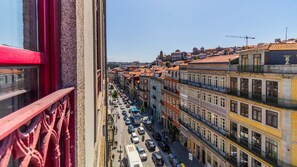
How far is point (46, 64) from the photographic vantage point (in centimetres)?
192

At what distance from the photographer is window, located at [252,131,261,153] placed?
1772 centimetres

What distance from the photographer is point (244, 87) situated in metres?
19.7

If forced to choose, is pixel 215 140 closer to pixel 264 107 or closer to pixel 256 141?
pixel 256 141

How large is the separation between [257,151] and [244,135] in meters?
2.11

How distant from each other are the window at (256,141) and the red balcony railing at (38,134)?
1839 centimetres

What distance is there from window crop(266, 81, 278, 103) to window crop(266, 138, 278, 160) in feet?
9.54

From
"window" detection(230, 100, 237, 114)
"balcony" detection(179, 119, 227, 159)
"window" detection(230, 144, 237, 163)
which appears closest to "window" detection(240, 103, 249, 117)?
"window" detection(230, 100, 237, 114)

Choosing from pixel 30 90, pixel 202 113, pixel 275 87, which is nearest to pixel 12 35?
pixel 30 90

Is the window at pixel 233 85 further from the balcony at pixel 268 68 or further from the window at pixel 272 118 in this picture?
the window at pixel 272 118

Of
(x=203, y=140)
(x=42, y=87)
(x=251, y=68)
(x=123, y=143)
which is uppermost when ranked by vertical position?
(x=251, y=68)

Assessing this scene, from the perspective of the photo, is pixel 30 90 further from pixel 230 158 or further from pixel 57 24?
pixel 230 158

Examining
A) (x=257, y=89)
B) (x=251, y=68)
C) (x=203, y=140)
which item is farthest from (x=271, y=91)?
(x=203, y=140)

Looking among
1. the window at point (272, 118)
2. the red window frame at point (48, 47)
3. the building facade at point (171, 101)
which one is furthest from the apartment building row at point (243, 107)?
the red window frame at point (48, 47)

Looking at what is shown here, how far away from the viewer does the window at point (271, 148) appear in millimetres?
16156
